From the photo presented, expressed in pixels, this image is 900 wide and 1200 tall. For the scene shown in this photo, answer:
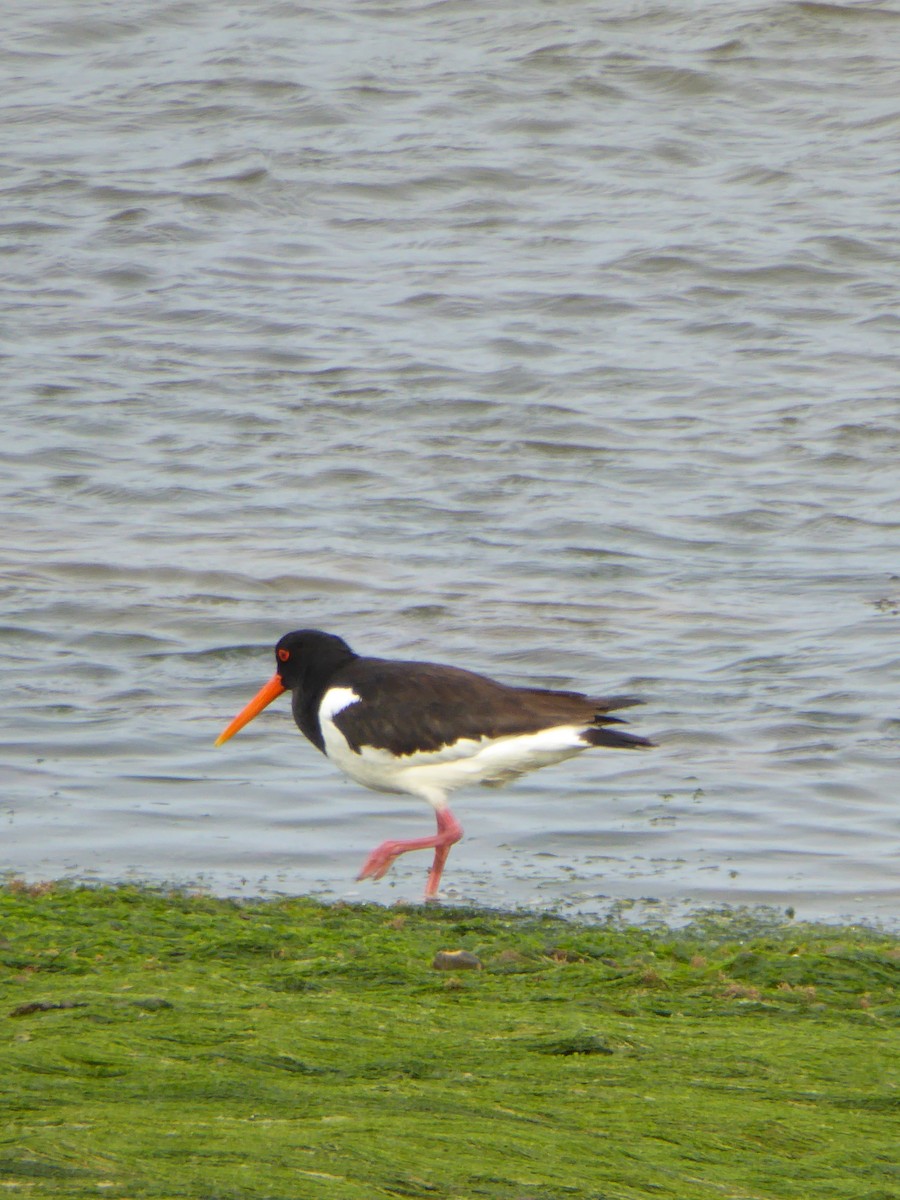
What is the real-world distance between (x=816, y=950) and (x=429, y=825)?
2.77 metres

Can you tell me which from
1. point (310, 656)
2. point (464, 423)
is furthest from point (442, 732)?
point (464, 423)

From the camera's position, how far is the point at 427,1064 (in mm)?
3410

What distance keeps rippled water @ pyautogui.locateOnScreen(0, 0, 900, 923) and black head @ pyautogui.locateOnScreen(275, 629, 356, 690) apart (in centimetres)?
57

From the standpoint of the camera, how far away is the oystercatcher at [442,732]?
6.71 m

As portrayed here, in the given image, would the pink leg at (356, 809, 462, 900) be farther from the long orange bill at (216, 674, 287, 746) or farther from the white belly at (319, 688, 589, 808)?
the long orange bill at (216, 674, 287, 746)

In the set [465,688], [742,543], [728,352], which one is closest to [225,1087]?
[465,688]

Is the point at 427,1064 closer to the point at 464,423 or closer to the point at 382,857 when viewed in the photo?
the point at 382,857

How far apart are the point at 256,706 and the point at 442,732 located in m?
1.40

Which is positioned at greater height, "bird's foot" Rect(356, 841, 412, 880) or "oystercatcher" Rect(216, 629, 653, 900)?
"oystercatcher" Rect(216, 629, 653, 900)

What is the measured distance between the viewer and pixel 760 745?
8.32 meters

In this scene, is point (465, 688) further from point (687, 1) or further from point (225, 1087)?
point (687, 1)

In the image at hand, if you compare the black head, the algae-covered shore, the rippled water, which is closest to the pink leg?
the rippled water

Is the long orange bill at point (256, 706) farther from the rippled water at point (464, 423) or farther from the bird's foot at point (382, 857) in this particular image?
the bird's foot at point (382, 857)

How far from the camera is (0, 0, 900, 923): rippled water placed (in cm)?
750
